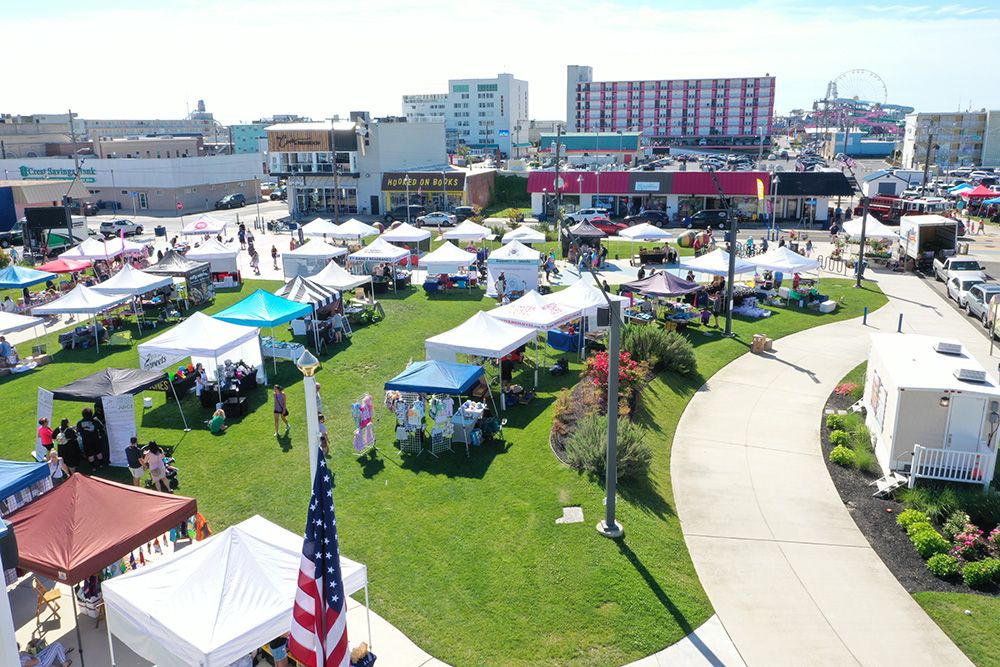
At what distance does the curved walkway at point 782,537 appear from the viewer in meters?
10.8

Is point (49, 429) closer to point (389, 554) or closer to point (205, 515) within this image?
point (205, 515)

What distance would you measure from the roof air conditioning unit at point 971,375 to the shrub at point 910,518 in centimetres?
315

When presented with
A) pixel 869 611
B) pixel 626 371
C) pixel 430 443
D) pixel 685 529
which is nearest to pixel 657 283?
pixel 626 371

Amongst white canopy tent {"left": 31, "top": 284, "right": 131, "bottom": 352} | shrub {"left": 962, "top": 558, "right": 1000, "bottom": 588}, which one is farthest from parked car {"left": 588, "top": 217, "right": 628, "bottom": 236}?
shrub {"left": 962, "top": 558, "right": 1000, "bottom": 588}

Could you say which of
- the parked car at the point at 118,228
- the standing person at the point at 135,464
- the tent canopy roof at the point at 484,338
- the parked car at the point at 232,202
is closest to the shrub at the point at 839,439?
the tent canopy roof at the point at 484,338

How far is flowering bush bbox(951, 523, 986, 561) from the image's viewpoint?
41.9 feet

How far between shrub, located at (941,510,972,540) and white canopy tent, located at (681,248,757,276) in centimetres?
1665

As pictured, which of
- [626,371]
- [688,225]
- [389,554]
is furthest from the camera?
[688,225]

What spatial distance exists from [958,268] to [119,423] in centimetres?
3430

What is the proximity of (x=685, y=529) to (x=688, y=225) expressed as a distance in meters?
41.4

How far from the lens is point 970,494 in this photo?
47.1 feet

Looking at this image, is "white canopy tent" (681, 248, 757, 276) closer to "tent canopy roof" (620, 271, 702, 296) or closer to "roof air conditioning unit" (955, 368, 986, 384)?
"tent canopy roof" (620, 271, 702, 296)

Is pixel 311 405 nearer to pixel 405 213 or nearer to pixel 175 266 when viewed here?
pixel 175 266

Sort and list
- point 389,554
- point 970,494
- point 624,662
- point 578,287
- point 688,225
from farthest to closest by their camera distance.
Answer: point 688,225, point 578,287, point 970,494, point 389,554, point 624,662
